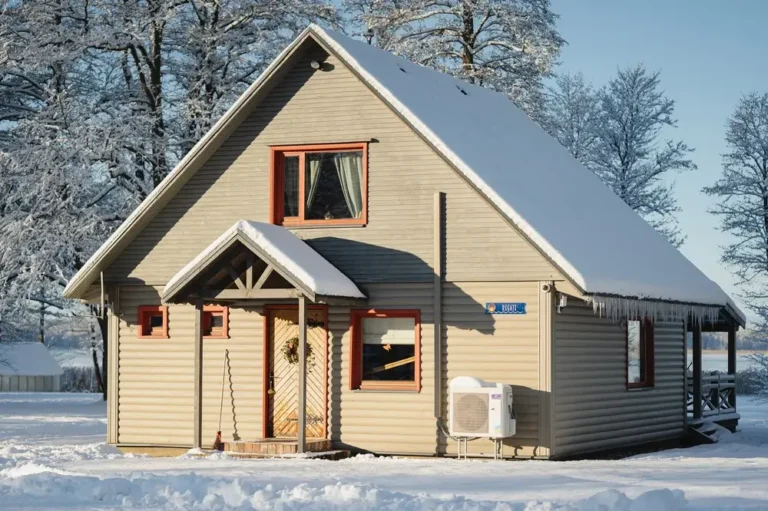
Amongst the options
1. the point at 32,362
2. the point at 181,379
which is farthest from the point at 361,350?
the point at 32,362

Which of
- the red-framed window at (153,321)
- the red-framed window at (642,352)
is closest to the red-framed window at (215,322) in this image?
the red-framed window at (153,321)

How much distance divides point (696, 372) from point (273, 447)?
31.5 ft

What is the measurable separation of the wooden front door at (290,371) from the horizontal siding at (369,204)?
3.94 feet

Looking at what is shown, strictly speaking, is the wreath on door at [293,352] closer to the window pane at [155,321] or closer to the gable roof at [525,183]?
the window pane at [155,321]

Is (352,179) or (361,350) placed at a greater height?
(352,179)

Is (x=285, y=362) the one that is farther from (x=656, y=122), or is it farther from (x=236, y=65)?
(x=656, y=122)

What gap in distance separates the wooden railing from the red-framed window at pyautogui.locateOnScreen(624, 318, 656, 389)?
9.39 feet

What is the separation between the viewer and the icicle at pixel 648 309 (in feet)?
63.8

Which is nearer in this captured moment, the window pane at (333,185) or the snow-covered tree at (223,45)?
the window pane at (333,185)

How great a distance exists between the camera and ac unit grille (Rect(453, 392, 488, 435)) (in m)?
19.1

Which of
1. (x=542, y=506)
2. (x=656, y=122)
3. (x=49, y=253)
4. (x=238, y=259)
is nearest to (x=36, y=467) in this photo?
(x=238, y=259)

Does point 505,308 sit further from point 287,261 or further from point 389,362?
point 287,261

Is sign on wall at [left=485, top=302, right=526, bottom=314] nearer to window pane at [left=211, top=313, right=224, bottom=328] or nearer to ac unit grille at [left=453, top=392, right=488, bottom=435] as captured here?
ac unit grille at [left=453, top=392, right=488, bottom=435]

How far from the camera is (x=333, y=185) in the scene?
21.1m
